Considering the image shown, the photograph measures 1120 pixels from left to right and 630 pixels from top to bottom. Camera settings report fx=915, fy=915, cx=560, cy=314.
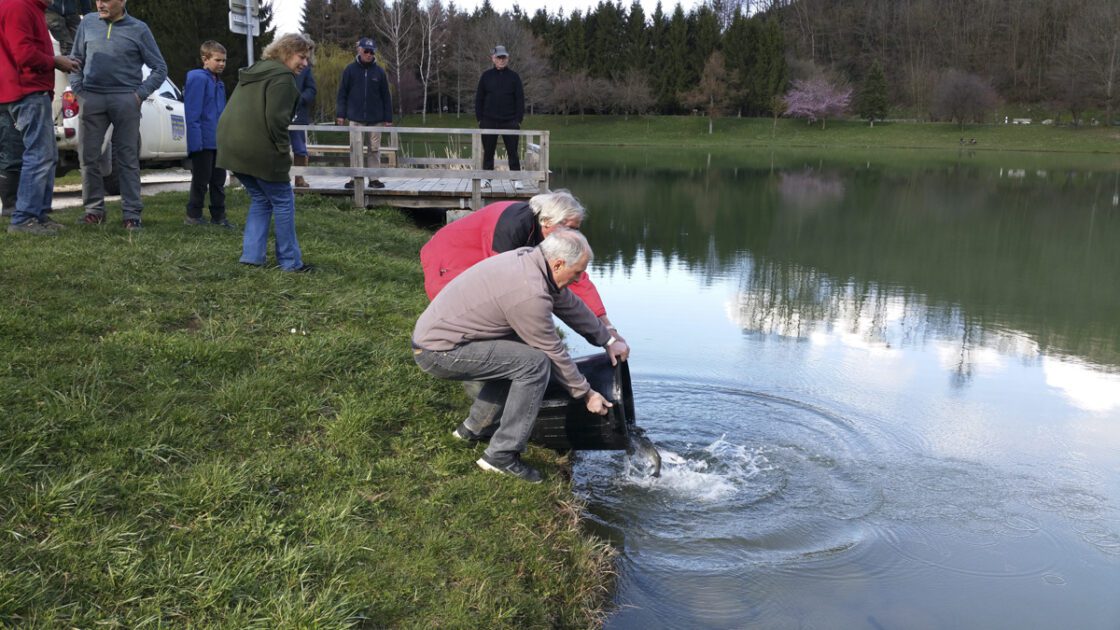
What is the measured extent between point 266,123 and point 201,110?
6.58 feet

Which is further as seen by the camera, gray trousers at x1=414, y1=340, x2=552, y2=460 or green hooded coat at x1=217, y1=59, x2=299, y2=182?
green hooded coat at x1=217, y1=59, x2=299, y2=182

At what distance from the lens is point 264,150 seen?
663 centimetres

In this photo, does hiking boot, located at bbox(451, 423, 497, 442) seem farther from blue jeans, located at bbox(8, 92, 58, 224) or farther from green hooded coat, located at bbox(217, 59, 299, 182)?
blue jeans, located at bbox(8, 92, 58, 224)

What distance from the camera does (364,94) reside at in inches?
514

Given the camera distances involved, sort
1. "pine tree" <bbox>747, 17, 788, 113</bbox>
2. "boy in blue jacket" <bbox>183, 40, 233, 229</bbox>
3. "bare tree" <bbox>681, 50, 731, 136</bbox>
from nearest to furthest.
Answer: "boy in blue jacket" <bbox>183, 40, 233, 229</bbox> → "bare tree" <bbox>681, 50, 731, 136</bbox> → "pine tree" <bbox>747, 17, 788, 113</bbox>

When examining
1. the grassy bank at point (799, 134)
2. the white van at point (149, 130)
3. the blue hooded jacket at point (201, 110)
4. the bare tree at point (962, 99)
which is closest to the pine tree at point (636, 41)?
the grassy bank at point (799, 134)

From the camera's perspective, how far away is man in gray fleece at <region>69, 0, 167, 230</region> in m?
7.12

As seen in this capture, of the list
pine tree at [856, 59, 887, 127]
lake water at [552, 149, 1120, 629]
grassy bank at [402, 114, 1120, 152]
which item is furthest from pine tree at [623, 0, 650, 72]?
lake water at [552, 149, 1120, 629]

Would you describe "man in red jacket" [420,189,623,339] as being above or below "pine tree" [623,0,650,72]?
below

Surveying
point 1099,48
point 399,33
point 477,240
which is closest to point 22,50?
point 477,240

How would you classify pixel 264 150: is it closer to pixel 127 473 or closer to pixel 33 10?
pixel 33 10

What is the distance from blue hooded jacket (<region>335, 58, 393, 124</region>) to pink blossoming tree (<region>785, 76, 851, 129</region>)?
54.4 metres

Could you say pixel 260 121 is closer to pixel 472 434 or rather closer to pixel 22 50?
pixel 22 50

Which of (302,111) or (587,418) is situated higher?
(302,111)
